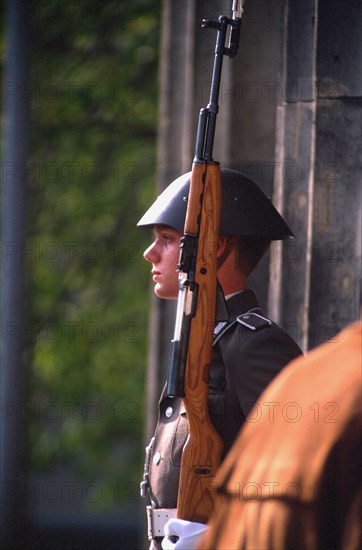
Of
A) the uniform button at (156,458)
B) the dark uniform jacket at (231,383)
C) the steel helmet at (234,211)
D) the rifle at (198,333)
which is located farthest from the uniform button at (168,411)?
the steel helmet at (234,211)

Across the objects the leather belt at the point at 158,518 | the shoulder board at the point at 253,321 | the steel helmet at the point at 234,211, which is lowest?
the leather belt at the point at 158,518

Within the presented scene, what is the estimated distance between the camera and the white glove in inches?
112

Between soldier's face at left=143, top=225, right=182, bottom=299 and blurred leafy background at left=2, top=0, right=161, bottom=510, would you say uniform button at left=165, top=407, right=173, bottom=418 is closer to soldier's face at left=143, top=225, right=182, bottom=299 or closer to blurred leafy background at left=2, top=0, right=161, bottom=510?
soldier's face at left=143, top=225, right=182, bottom=299

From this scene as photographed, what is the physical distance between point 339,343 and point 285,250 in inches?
124

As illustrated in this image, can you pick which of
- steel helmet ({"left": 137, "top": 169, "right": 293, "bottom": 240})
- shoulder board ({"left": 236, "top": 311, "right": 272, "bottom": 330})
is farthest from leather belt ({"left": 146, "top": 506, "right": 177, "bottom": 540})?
steel helmet ({"left": 137, "top": 169, "right": 293, "bottom": 240})

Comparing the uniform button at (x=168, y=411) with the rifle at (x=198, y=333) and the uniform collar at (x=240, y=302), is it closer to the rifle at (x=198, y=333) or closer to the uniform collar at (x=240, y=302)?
→ the rifle at (x=198, y=333)

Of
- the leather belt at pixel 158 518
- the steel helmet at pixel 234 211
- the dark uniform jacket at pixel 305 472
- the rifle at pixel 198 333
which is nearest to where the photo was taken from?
the dark uniform jacket at pixel 305 472

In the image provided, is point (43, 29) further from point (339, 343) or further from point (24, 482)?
point (339, 343)

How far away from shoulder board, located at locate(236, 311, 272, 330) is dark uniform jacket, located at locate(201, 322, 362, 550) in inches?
71.6

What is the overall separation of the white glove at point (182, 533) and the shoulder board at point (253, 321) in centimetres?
57

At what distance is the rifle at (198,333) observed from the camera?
299cm

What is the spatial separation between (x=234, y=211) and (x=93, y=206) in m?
8.09

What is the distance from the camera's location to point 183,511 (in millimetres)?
2967

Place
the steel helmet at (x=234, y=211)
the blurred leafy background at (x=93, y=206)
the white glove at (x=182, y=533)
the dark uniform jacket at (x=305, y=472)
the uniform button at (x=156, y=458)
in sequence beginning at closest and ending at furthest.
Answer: the dark uniform jacket at (x=305, y=472) < the white glove at (x=182, y=533) < the uniform button at (x=156, y=458) < the steel helmet at (x=234, y=211) < the blurred leafy background at (x=93, y=206)
